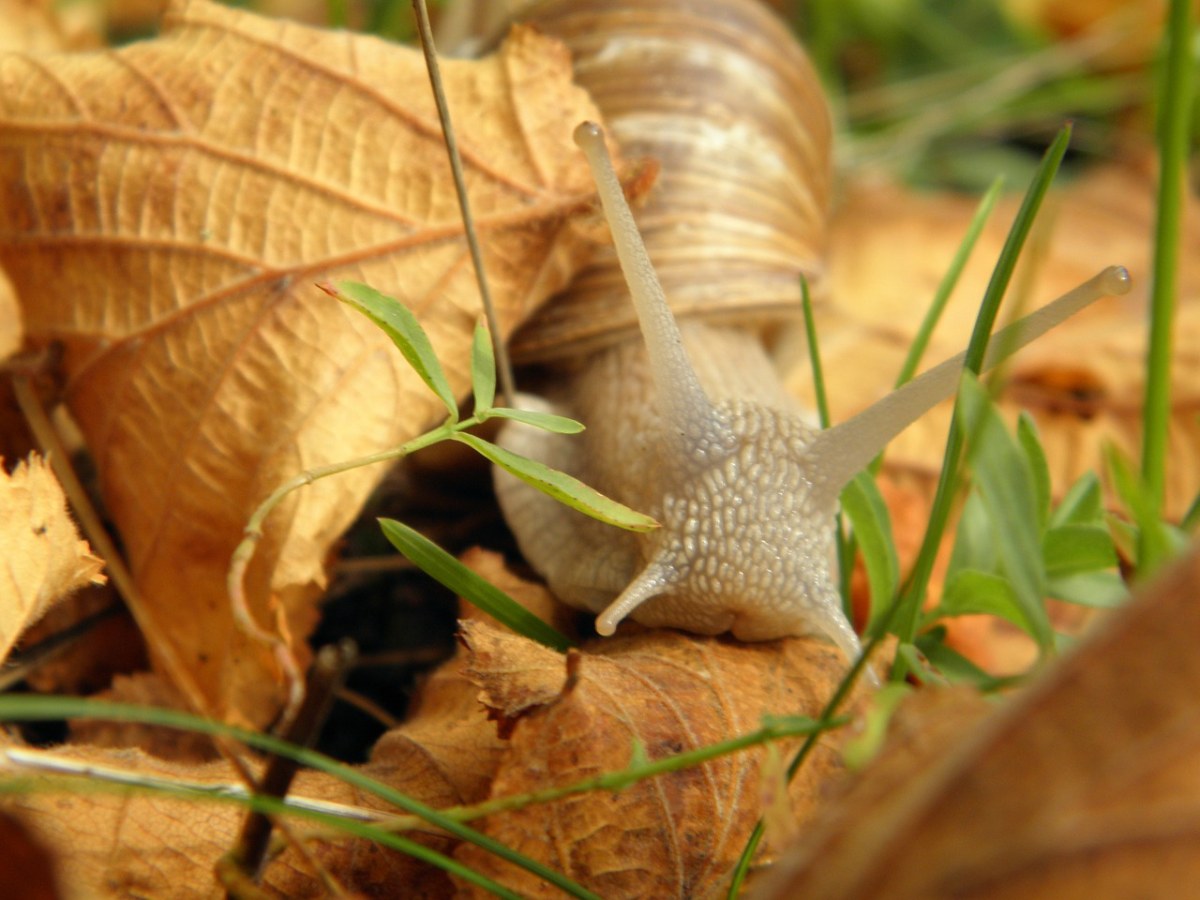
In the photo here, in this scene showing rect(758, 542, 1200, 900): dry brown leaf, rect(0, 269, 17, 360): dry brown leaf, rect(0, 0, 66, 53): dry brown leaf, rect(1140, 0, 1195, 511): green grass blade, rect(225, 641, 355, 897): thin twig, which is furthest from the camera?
rect(0, 0, 66, 53): dry brown leaf

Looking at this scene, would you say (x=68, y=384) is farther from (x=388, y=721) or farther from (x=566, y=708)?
(x=566, y=708)

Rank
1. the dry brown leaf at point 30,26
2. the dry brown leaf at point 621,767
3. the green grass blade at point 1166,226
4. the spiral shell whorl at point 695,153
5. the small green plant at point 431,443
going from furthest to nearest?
the dry brown leaf at point 30,26 < the spiral shell whorl at point 695,153 < the green grass blade at point 1166,226 < the small green plant at point 431,443 < the dry brown leaf at point 621,767

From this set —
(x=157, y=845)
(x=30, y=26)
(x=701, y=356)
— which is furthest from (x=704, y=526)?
(x=30, y=26)

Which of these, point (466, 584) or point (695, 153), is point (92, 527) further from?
point (695, 153)

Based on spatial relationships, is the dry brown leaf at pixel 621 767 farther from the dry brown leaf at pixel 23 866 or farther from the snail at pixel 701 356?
the dry brown leaf at pixel 23 866

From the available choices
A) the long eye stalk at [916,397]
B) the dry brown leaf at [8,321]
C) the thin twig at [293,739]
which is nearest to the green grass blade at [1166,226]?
the long eye stalk at [916,397]

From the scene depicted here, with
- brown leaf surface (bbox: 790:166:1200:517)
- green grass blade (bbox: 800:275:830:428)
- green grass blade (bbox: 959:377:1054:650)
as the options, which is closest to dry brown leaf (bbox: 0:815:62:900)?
green grass blade (bbox: 959:377:1054:650)

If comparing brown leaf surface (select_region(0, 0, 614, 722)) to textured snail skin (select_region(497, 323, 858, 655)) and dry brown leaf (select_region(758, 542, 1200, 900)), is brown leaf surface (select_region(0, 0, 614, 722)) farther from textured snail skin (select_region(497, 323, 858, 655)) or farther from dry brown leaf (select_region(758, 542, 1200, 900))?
dry brown leaf (select_region(758, 542, 1200, 900))
